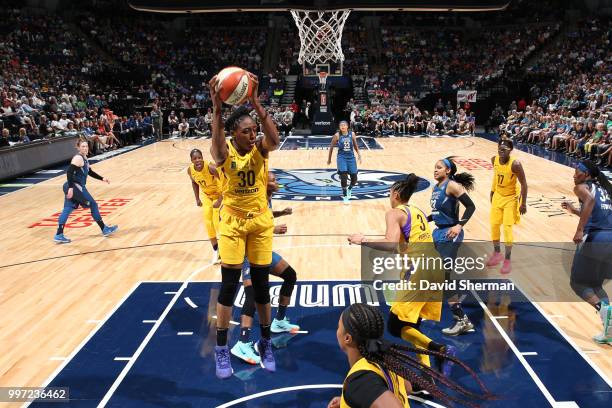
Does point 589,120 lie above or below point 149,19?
below

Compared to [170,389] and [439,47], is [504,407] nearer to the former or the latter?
[170,389]

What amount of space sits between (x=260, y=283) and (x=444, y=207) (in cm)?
205

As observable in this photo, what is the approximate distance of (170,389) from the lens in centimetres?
457

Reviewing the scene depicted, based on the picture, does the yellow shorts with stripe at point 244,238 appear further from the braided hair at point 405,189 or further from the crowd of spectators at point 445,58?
the crowd of spectators at point 445,58

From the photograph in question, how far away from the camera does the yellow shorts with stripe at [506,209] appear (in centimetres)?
708

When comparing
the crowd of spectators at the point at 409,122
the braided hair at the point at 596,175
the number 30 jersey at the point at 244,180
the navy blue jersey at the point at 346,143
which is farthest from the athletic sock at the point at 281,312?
the crowd of spectators at the point at 409,122

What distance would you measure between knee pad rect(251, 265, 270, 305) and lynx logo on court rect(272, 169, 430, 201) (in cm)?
749

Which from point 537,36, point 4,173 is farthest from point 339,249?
point 537,36

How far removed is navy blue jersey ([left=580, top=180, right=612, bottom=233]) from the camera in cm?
Result: 512

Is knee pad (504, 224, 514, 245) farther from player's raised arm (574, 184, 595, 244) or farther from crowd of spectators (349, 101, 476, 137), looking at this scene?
crowd of spectators (349, 101, 476, 137)

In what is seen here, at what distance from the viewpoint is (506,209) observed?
7.09 meters

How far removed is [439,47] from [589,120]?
20910mm

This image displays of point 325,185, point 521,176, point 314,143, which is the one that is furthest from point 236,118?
point 314,143

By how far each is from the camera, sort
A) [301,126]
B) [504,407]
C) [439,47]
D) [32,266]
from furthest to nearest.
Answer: [439,47] → [301,126] → [32,266] → [504,407]
